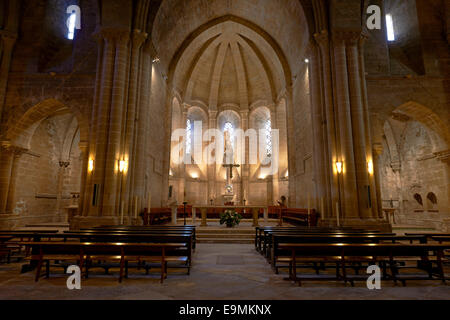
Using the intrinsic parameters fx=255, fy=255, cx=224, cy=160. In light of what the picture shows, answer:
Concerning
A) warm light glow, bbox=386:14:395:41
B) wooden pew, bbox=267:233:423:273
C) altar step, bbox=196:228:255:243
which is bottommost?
altar step, bbox=196:228:255:243

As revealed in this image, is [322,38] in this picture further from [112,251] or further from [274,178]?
[274,178]

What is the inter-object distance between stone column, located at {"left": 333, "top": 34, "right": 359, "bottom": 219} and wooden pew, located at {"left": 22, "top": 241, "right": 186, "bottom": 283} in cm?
891

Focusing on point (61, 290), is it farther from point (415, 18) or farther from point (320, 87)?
point (415, 18)

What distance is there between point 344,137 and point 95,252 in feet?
36.1

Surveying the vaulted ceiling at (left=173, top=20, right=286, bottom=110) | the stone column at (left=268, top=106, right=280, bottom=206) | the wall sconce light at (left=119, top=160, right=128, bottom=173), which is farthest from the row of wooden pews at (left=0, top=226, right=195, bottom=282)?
the stone column at (left=268, top=106, right=280, bottom=206)

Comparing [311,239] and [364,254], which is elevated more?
[311,239]

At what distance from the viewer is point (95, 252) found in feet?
17.6

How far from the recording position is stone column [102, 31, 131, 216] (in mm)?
11586

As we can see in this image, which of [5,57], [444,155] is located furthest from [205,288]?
[5,57]

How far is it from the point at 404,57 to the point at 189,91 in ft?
57.0

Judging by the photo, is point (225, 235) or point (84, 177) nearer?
point (225, 235)

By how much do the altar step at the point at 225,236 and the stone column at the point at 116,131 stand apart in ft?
13.7

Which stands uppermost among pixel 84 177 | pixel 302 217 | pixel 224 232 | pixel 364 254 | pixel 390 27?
pixel 390 27

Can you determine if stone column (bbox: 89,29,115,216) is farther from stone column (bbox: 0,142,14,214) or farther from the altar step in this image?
stone column (bbox: 0,142,14,214)
